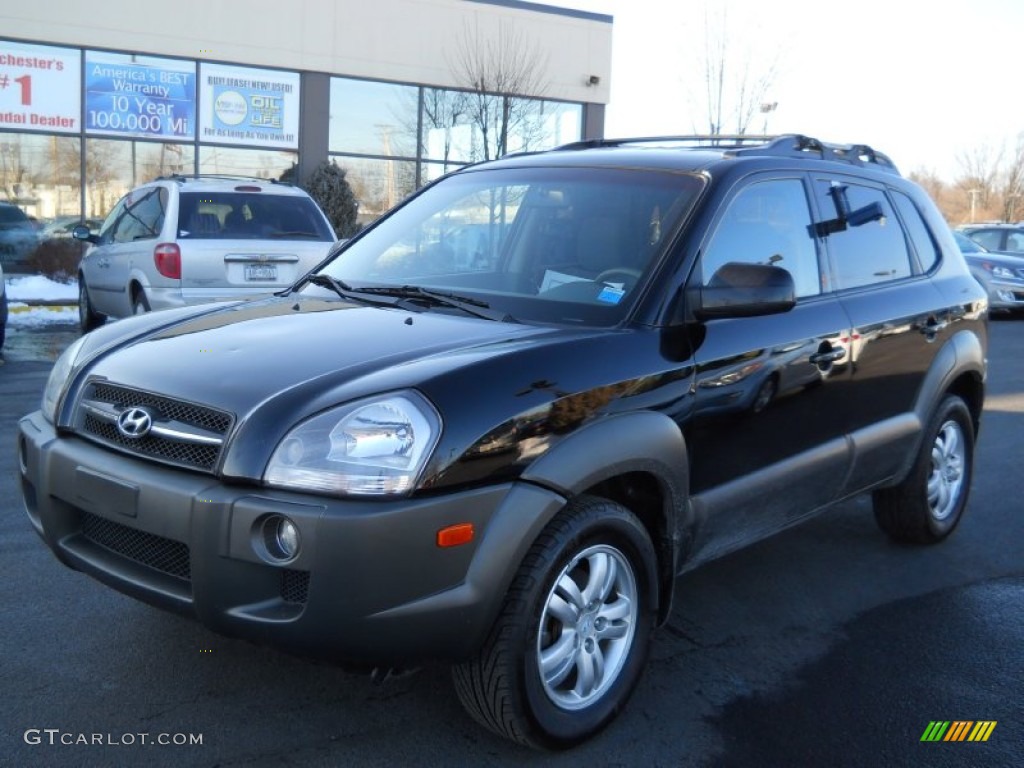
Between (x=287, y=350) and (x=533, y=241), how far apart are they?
1.27m

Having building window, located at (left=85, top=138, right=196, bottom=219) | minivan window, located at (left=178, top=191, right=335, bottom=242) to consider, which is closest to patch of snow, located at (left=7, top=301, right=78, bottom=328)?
building window, located at (left=85, top=138, right=196, bottom=219)

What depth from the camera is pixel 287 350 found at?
3.10 metres

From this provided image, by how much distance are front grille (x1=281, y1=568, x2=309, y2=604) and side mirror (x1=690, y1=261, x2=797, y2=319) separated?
157cm

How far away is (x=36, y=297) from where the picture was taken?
611 inches

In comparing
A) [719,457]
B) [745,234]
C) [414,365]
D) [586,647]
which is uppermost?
[745,234]

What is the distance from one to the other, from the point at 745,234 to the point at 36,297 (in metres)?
14.1

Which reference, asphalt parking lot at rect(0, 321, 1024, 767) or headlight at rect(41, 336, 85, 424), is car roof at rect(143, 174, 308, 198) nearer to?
asphalt parking lot at rect(0, 321, 1024, 767)

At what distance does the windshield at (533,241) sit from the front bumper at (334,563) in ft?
3.19

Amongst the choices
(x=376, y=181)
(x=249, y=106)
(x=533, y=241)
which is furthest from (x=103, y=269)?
(x=376, y=181)

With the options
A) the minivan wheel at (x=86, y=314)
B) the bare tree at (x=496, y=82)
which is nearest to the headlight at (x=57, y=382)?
the minivan wheel at (x=86, y=314)

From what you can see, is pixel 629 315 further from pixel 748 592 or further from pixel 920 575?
pixel 920 575

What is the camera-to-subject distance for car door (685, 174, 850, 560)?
3523 millimetres

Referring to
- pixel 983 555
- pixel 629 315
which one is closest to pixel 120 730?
pixel 629 315

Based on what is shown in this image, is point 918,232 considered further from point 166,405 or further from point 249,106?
point 249,106
